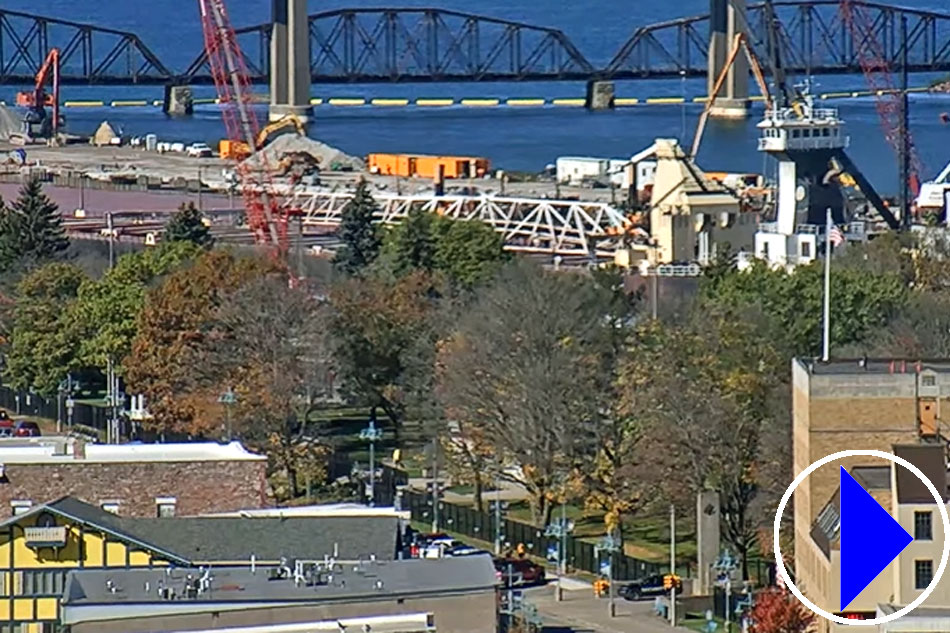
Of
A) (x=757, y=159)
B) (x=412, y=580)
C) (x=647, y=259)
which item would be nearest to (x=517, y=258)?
(x=647, y=259)

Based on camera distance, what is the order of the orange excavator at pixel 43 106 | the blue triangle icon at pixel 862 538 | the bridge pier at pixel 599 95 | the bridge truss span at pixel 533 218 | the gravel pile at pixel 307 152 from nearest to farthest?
the blue triangle icon at pixel 862 538, the bridge truss span at pixel 533 218, the gravel pile at pixel 307 152, the orange excavator at pixel 43 106, the bridge pier at pixel 599 95

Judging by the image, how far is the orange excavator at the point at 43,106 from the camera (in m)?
140

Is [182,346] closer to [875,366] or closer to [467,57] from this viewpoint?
[875,366]

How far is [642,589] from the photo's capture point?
4950 centimetres

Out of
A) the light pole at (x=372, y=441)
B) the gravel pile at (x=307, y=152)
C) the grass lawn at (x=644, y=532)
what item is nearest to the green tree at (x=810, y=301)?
the grass lawn at (x=644, y=532)

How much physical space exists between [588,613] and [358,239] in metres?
35.8

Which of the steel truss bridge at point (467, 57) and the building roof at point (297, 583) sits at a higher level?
the steel truss bridge at point (467, 57)

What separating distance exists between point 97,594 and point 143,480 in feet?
35.8

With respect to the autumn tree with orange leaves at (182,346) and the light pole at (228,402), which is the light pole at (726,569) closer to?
the light pole at (228,402)

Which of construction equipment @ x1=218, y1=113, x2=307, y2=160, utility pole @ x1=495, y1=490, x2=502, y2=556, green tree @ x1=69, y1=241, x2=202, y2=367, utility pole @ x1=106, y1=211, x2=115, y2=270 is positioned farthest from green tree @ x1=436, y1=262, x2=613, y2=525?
construction equipment @ x1=218, y1=113, x2=307, y2=160

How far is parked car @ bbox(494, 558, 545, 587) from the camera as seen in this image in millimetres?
49312

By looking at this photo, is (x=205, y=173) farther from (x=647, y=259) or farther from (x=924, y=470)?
(x=924, y=470)

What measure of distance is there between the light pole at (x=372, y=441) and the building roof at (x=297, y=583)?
14.0 metres

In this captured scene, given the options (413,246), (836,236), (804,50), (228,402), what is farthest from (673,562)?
(804,50)
